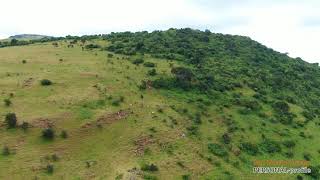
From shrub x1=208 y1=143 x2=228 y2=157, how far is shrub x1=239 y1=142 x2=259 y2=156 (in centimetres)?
362

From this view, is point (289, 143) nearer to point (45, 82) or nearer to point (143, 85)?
point (143, 85)

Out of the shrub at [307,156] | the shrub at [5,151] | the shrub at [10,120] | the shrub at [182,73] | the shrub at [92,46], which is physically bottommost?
the shrub at [307,156]

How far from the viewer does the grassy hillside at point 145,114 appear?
2224 inches

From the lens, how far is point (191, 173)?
189 ft

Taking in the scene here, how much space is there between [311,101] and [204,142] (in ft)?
120

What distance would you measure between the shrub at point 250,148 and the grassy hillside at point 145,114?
15cm

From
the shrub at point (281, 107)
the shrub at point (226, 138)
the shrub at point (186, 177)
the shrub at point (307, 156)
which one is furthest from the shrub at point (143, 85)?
the shrub at point (307, 156)

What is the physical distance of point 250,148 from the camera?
67312 millimetres

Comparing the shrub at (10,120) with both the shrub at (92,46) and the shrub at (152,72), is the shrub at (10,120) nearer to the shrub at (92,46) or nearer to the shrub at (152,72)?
the shrub at (152,72)

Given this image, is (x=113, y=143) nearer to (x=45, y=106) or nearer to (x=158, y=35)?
(x=45, y=106)

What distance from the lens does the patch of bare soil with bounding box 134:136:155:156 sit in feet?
192

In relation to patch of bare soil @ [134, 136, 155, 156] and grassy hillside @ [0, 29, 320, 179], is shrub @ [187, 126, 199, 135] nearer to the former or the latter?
grassy hillside @ [0, 29, 320, 179]

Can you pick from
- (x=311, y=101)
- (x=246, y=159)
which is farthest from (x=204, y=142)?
(x=311, y=101)

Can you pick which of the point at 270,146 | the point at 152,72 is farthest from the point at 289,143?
the point at 152,72
